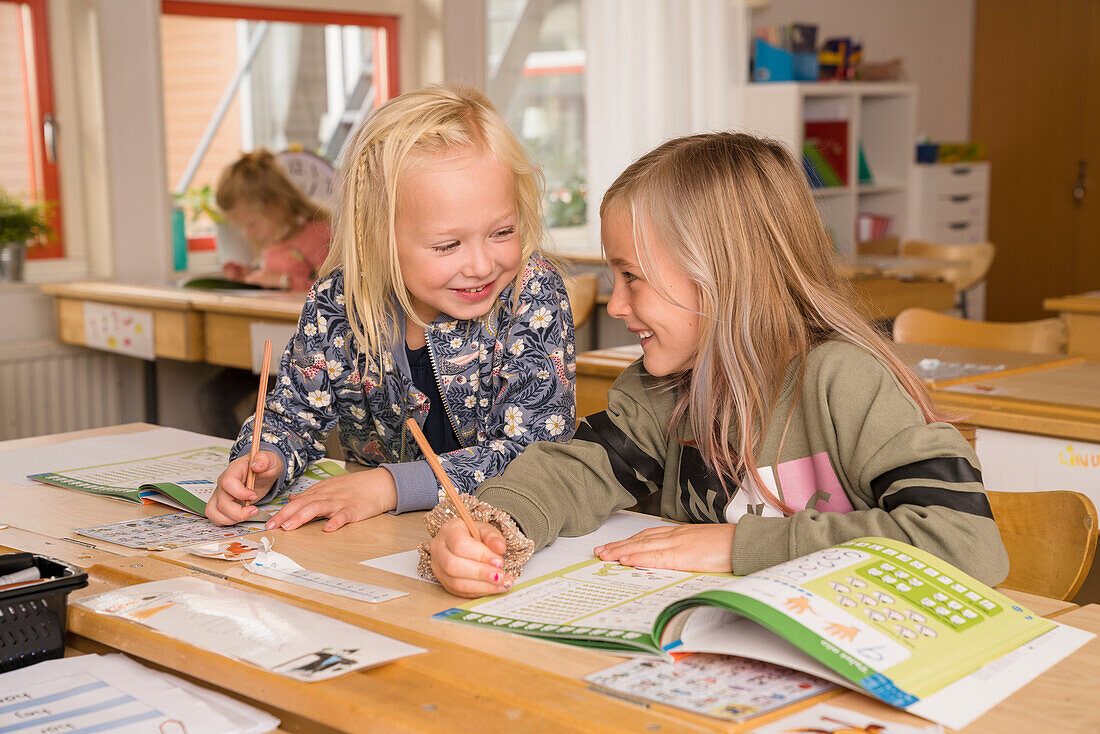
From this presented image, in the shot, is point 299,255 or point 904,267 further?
point 904,267

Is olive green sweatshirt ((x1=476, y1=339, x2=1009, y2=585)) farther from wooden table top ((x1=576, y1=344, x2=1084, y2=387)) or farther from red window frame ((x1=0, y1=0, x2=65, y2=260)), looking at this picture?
red window frame ((x1=0, y1=0, x2=65, y2=260))

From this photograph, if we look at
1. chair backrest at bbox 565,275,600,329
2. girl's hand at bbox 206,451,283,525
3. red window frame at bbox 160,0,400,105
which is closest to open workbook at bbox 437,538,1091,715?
girl's hand at bbox 206,451,283,525

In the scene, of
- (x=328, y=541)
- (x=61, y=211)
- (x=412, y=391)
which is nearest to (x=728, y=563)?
(x=328, y=541)

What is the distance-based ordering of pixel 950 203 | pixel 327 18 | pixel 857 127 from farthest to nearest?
pixel 950 203 → pixel 857 127 → pixel 327 18

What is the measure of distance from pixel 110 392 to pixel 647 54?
2.50 metres

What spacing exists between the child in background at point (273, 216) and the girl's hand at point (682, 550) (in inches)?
106

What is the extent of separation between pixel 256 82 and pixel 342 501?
3.36 metres

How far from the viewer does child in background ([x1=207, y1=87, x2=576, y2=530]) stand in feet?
4.54

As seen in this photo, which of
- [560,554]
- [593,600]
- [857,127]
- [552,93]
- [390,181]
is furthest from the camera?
[857,127]

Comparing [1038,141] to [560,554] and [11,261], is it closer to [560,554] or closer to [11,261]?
[11,261]

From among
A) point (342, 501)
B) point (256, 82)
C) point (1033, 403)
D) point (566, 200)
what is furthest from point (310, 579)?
point (566, 200)

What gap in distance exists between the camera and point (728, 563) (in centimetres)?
100

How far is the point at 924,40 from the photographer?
663cm

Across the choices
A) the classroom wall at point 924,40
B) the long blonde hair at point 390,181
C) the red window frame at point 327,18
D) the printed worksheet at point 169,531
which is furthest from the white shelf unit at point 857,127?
the printed worksheet at point 169,531
